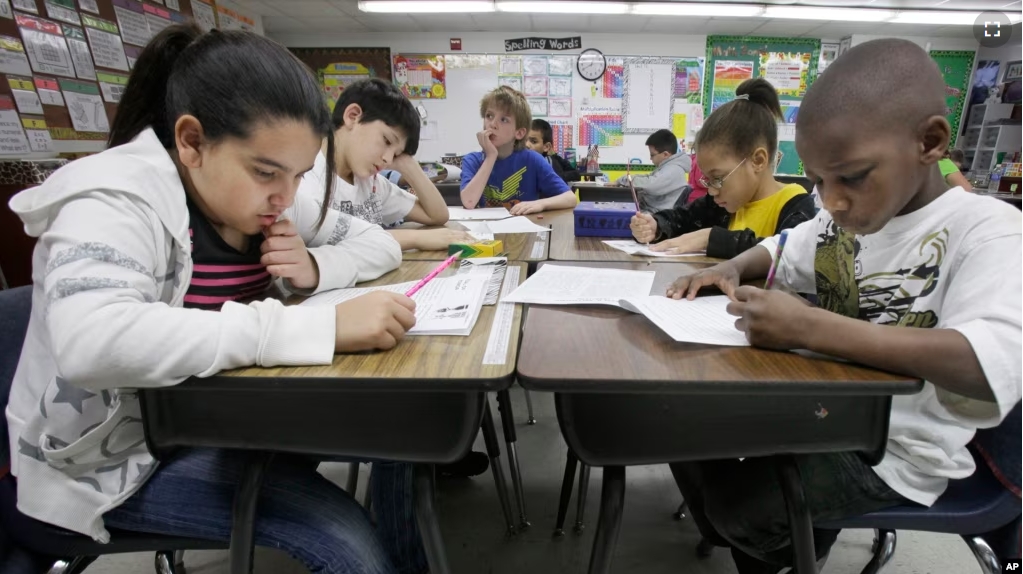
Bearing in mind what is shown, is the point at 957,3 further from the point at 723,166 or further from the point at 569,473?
the point at 569,473

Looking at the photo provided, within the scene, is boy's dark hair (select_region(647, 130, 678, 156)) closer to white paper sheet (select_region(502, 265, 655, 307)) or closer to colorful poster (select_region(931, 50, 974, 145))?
white paper sheet (select_region(502, 265, 655, 307))

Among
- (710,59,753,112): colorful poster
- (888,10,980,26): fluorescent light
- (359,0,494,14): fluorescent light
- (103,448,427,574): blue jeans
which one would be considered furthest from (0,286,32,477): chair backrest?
(888,10,980,26): fluorescent light

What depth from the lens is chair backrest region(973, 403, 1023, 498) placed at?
2.20ft

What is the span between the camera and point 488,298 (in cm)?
82

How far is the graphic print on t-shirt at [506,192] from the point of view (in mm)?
2531

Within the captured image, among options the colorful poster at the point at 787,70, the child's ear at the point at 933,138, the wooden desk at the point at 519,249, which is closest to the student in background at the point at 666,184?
the wooden desk at the point at 519,249

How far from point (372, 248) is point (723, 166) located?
3.22 feet

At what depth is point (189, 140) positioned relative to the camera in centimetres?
66

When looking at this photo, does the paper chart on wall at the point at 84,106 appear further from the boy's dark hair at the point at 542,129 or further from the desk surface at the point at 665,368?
the desk surface at the point at 665,368

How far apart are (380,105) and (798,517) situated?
4.79 feet

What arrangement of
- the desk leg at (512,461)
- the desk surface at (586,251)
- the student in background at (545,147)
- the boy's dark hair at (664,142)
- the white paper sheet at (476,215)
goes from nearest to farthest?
the desk surface at (586,251) → the desk leg at (512,461) → the white paper sheet at (476,215) → the student in background at (545,147) → the boy's dark hair at (664,142)

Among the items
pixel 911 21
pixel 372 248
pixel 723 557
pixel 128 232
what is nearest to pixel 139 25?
pixel 372 248

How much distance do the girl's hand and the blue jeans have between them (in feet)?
0.93

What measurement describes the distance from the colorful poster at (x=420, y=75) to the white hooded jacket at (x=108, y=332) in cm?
549
